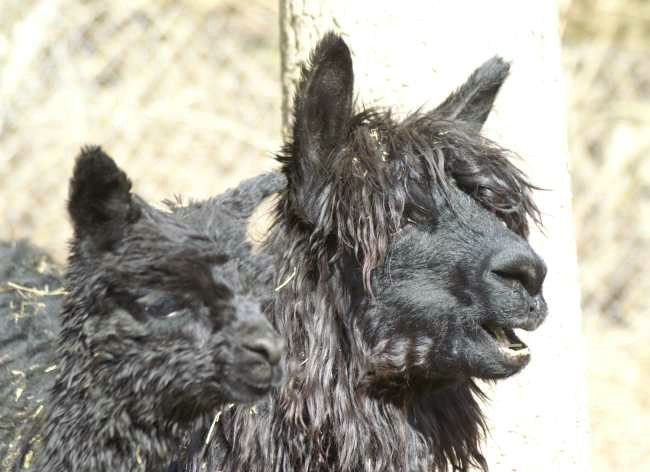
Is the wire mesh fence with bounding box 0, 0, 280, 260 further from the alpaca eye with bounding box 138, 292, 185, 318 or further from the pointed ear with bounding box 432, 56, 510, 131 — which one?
the alpaca eye with bounding box 138, 292, 185, 318

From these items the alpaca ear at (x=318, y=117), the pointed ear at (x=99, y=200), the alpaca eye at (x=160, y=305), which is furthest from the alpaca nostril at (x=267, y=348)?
the alpaca ear at (x=318, y=117)

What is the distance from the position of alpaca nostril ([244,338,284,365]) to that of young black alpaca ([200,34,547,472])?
61 cm

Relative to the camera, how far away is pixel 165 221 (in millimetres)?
3201

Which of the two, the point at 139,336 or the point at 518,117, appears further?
the point at 518,117

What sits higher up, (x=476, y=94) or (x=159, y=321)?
(x=476, y=94)

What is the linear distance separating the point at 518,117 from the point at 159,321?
2.23 metres

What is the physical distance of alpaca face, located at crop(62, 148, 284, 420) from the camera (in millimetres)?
3039

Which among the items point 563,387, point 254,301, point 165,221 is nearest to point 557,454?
point 563,387

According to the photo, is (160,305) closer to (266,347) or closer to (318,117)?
(266,347)

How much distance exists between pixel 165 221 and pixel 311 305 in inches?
28.7

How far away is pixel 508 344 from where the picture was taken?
3629 millimetres

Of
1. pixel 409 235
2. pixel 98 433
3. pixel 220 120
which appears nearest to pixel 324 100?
pixel 409 235

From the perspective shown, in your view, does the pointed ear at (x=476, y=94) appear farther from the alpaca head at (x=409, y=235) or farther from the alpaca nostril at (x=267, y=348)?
the alpaca nostril at (x=267, y=348)

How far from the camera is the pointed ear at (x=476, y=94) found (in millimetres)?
4090
